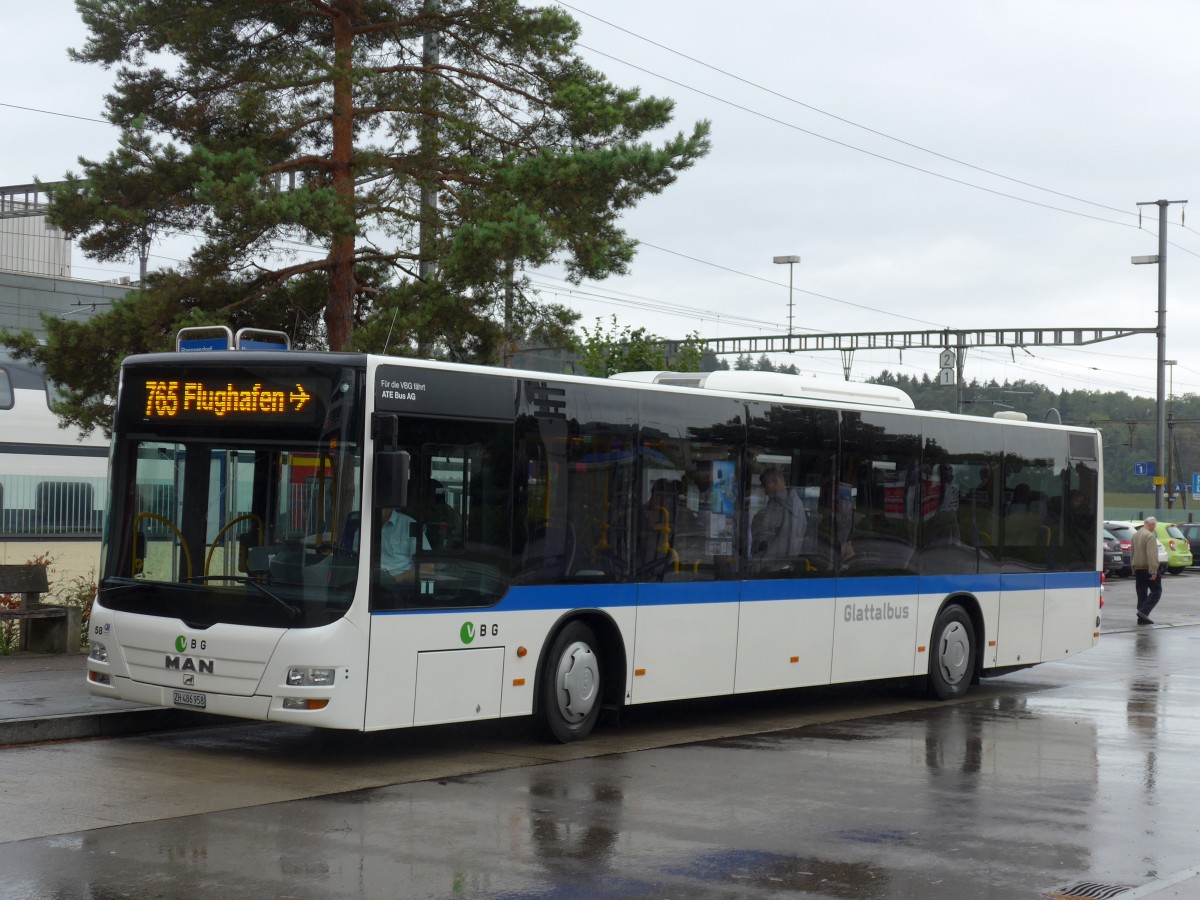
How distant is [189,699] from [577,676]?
2.84 meters

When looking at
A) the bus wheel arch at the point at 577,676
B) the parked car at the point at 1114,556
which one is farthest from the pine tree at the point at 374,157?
the parked car at the point at 1114,556

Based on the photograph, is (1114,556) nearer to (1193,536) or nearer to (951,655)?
(1193,536)

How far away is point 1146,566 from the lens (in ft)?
88.9

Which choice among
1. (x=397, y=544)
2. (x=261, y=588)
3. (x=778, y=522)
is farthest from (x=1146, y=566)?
(x=261, y=588)

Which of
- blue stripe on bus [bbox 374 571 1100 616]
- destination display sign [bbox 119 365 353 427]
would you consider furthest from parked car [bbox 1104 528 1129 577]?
destination display sign [bbox 119 365 353 427]

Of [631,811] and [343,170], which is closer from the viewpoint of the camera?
[631,811]

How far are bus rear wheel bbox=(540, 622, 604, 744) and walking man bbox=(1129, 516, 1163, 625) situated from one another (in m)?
17.6

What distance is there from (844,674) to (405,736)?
428 cm

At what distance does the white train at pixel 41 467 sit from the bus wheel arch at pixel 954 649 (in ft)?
59.2

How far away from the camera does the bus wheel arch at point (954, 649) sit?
15.5 metres

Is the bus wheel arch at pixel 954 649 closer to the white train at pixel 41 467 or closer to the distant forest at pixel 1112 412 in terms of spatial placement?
the white train at pixel 41 467

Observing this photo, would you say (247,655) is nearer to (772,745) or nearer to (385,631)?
(385,631)

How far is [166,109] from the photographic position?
1941 centimetres

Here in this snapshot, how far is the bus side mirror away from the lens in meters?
9.99
